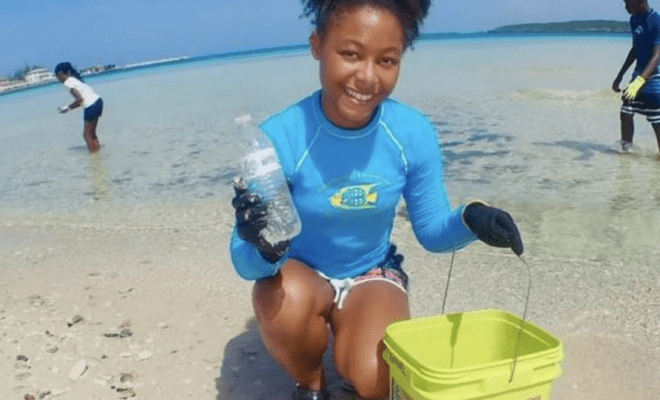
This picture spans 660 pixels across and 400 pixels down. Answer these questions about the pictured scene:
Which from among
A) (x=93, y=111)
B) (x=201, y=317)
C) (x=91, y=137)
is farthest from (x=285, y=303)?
(x=93, y=111)

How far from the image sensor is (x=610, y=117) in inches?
400

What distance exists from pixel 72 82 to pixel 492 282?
9.57 meters

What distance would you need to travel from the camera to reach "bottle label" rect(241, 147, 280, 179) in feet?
7.55

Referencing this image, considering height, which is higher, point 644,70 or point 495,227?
point 495,227

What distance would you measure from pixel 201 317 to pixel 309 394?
1.16m

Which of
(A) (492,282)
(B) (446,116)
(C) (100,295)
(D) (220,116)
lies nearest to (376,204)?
(A) (492,282)

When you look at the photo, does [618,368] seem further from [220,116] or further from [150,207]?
[220,116]

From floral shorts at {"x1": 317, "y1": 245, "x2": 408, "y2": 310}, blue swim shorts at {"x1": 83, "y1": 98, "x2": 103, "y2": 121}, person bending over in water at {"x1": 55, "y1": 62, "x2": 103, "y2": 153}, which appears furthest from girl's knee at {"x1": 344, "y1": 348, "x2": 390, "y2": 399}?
blue swim shorts at {"x1": 83, "y1": 98, "x2": 103, "y2": 121}

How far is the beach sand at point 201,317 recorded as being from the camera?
2914mm

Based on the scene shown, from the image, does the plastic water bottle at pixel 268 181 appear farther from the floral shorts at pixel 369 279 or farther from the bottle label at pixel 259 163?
the floral shorts at pixel 369 279

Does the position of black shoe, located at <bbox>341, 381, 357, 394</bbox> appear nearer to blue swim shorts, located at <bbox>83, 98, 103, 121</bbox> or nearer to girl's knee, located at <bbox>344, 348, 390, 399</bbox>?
girl's knee, located at <bbox>344, 348, 390, 399</bbox>

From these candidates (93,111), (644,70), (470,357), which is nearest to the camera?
(470,357)

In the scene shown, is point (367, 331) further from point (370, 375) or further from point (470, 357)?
point (470, 357)

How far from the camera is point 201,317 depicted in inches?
143
